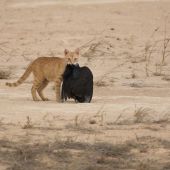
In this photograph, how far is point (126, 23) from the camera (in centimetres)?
2150

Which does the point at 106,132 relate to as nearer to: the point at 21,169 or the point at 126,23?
the point at 21,169

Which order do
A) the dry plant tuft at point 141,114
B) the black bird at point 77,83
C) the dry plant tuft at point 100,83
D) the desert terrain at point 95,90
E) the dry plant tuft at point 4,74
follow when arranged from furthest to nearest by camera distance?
the dry plant tuft at point 4,74
the dry plant tuft at point 100,83
the black bird at point 77,83
the dry plant tuft at point 141,114
the desert terrain at point 95,90

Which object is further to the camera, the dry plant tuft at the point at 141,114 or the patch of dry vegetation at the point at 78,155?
the dry plant tuft at the point at 141,114

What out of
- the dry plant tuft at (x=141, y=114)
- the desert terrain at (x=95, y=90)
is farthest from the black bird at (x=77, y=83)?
the dry plant tuft at (x=141, y=114)

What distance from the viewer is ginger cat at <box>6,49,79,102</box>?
12.4 m

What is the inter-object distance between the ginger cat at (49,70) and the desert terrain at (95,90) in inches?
8.4

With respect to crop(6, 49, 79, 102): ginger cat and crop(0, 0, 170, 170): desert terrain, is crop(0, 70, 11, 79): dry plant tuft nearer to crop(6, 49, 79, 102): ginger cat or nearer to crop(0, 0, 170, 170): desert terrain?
crop(0, 0, 170, 170): desert terrain

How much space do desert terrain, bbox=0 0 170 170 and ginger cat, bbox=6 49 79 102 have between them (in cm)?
21

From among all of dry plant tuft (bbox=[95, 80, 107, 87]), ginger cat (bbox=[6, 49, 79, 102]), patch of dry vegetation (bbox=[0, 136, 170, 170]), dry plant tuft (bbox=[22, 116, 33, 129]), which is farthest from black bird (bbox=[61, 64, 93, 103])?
patch of dry vegetation (bbox=[0, 136, 170, 170])

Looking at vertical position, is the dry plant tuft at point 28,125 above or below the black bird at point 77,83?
below

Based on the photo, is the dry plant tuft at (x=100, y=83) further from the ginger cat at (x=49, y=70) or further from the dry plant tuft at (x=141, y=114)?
the dry plant tuft at (x=141, y=114)

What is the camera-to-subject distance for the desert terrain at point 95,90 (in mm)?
8656

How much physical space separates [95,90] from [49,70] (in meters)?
1.51

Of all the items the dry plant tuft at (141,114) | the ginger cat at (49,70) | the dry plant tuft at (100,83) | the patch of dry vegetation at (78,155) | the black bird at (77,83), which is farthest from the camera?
the dry plant tuft at (100,83)
